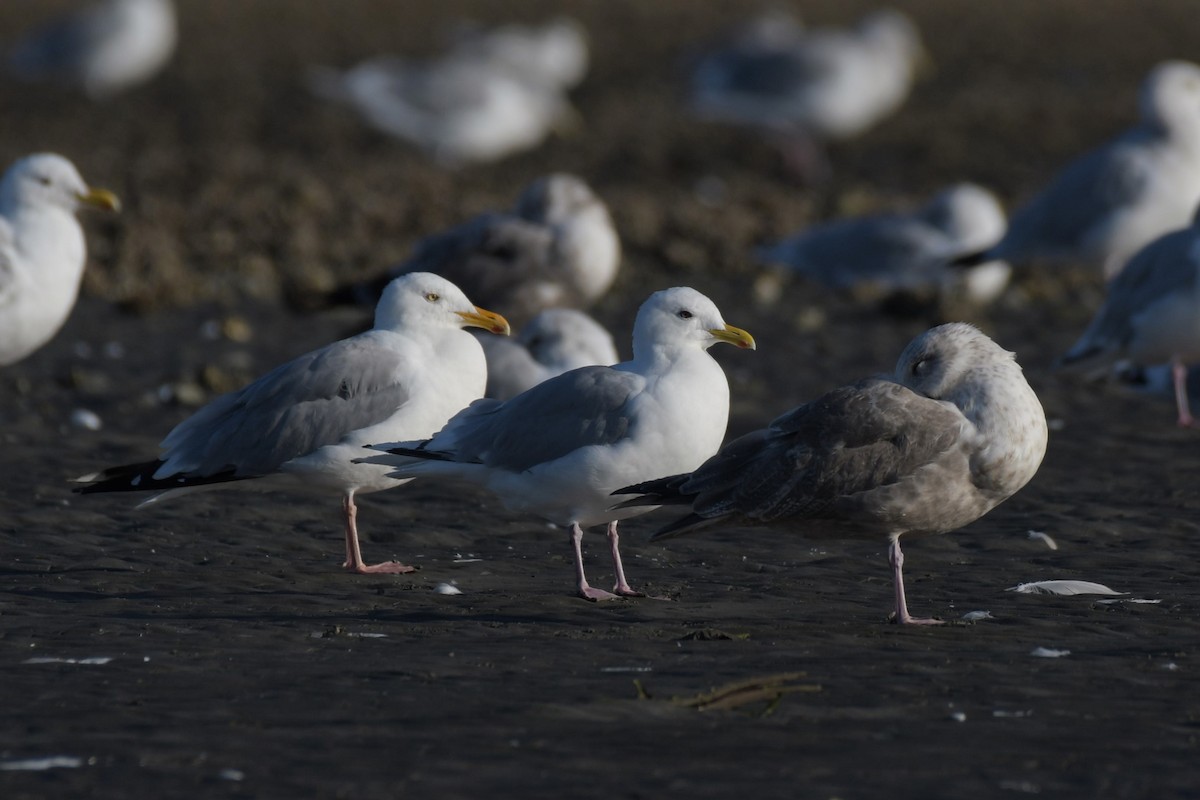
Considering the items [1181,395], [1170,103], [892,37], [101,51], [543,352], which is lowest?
[1181,395]

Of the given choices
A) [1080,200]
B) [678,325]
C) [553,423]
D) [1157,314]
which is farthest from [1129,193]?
[553,423]

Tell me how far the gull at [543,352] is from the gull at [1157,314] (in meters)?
3.27

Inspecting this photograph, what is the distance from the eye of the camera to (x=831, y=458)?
6.06 m

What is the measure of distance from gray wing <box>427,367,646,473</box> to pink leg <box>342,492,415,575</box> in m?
0.54

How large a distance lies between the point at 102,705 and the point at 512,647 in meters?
1.27

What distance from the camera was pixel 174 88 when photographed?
2628 centimetres

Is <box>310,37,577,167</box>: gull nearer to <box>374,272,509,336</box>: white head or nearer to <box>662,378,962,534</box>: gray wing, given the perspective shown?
<box>374,272,509,336</box>: white head

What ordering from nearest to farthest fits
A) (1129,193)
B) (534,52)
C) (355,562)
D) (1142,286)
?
(355,562)
(1142,286)
(1129,193)
(534,52)

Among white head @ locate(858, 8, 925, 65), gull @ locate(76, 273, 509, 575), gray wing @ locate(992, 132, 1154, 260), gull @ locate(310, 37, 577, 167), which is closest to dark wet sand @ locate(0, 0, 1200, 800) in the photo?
gull @ locate(76, 273, 509, 575)

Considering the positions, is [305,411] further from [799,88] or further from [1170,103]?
[799,88]

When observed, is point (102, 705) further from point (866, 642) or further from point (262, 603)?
point (866, 642)

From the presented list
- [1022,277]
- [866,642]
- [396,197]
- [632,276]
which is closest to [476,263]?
[632,276]

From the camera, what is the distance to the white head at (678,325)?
6652 mm

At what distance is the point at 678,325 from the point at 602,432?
1.72ft
